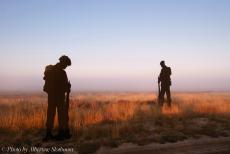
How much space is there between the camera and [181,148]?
389 inches

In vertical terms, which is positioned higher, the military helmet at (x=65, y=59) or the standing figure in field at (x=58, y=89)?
the military helmet at (x=65, y=59)

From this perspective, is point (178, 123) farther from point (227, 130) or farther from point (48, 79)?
point (48, 79)

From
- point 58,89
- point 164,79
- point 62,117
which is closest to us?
point 58,89

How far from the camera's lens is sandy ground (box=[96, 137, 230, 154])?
9.35 meters

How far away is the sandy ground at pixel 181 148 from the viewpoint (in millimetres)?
9352

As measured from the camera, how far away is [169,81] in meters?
19.5

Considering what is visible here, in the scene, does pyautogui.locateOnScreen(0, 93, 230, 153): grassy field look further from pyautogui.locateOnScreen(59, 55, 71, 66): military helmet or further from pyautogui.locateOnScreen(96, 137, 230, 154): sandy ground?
pyautogui.locateOnScreen(59, 55, 71, 66): military helmet

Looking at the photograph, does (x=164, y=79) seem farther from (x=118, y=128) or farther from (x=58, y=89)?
(x=58, y=89)

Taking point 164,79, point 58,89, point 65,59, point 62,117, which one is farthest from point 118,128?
point 164,79

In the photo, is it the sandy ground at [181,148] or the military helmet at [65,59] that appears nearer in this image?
the sandy ground at [181,148]

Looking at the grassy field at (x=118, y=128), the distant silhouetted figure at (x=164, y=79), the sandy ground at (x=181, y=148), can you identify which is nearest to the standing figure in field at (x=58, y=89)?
the grassy field at (x=118, y=128)

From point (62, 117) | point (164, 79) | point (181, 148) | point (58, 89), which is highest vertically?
point (164, 79)

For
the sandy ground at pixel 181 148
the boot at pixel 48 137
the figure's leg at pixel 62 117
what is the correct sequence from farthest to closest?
1. the figure's leg at pixel 62 117
2. the boot at pixel 48 137
3. the sandy ground at pixel 181 148

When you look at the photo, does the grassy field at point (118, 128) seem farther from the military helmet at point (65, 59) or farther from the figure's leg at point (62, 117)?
the military helmet at point (65, 59)
